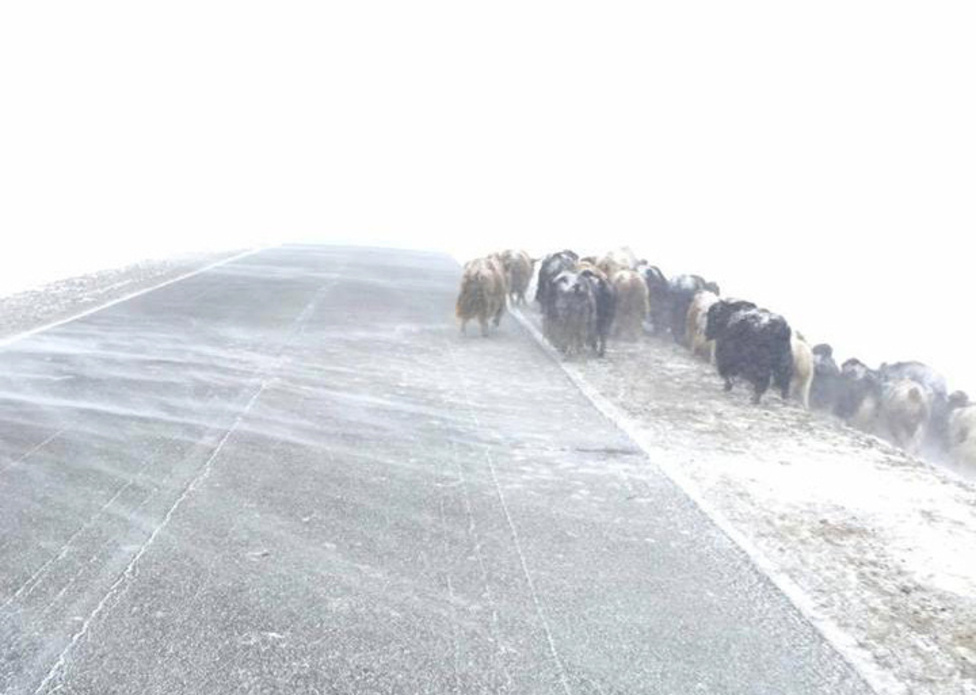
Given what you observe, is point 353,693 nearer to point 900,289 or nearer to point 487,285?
point 487,285

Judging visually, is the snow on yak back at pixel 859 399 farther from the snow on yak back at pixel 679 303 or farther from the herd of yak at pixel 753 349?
the snow on yak back at pixel 679 303

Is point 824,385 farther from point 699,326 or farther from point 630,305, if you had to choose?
point 630,305

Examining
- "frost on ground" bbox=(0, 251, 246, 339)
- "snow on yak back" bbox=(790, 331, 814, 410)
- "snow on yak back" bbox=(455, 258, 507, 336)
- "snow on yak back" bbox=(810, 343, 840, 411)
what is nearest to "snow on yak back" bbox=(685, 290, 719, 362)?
"snow on yak back" bbox=(790, 331, 814, 410)

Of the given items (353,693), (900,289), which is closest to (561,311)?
(353,693)

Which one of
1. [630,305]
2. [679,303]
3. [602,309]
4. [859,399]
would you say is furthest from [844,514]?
[679,303]

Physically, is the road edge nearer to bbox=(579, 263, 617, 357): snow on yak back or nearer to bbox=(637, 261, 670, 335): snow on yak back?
bbox=(579, 263, 617, 357): snow on yak back

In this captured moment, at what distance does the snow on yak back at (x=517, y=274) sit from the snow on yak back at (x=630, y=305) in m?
4.17

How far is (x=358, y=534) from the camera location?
6309 millimetres

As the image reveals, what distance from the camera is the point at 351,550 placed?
19.8 ft

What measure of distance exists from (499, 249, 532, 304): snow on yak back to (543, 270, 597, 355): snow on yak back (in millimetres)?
5981

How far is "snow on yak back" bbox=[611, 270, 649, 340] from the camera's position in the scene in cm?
1697

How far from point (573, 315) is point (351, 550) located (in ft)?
29.1

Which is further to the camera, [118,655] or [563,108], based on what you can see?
[563,108]

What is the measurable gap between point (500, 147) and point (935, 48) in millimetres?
64338
